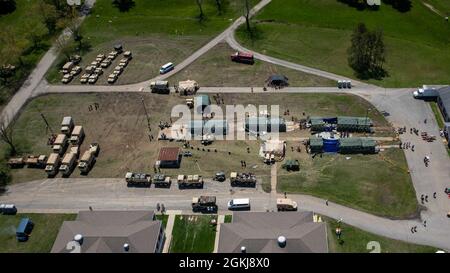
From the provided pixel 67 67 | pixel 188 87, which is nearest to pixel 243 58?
pixel 188 87

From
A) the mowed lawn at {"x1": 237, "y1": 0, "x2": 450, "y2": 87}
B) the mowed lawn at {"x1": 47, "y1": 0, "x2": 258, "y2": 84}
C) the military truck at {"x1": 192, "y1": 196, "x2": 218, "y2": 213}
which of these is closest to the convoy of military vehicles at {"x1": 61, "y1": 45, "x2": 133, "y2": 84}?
the mowed lawn at {"x1": 47, "y1": 0, "x2": 258, "y2": 84}

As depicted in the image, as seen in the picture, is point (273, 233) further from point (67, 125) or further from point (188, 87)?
point (67, 125)

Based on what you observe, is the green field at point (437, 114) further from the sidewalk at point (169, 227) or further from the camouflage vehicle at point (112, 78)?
the camouflage vehicle at point (112, 78)

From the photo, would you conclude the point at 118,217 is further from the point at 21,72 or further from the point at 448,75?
the point at 448,75

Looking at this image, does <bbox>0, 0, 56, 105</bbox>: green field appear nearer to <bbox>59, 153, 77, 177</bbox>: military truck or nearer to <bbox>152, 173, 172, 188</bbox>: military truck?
<bbox>59, 153, 77, 177</bbox>: military truck

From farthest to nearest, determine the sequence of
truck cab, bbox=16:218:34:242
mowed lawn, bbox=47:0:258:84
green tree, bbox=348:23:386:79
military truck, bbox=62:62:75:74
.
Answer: mowed lawn, bbox=47:0:258:84 < military truck, bbox=62:62:75:74 < green tree, bbox=348:23:386:79 < truck cab, bbox=16:218:34:242

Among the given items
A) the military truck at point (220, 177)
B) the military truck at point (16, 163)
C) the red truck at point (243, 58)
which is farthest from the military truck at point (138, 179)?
the red truck at point (243, 58)
